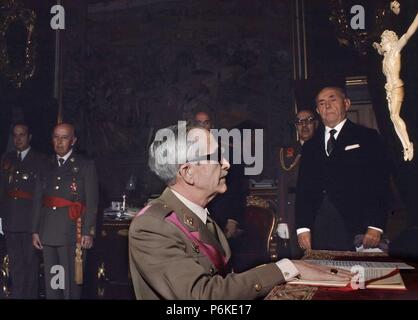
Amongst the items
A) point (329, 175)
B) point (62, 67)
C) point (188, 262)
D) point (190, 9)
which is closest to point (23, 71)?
point (62, 67)

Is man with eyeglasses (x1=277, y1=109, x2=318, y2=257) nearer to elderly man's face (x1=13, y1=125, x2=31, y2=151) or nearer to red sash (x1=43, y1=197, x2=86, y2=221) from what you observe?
red sash (x1=43, y1=197, x2=86, y2=221)

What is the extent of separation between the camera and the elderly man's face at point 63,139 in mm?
5302

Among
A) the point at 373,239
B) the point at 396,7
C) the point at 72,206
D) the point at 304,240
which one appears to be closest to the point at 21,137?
the point at 72,206

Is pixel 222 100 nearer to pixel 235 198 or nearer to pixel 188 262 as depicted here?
pixel 235 198

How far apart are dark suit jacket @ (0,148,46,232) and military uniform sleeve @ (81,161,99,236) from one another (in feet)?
1.45

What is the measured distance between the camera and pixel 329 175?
483cm

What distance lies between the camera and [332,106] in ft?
16.0

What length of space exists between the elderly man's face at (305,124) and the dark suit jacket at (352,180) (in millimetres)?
82

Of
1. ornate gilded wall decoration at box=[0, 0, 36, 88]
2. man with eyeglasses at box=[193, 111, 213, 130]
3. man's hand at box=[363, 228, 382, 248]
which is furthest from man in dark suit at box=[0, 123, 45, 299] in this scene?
man's hand at box=[363, 228, 382, 248]

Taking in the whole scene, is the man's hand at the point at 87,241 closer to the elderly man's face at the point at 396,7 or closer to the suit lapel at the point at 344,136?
the suit lapel at the point at 344,136

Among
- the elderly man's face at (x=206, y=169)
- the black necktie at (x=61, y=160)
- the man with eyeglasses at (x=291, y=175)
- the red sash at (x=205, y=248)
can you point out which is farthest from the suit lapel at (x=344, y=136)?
the red sash at (x=205, y=248)

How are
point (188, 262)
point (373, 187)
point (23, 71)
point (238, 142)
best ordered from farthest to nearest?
1. point (23, 71)
2. point (238, 142)
3. point (373, 187)
4. point (188, 262)

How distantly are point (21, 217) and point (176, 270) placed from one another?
3724 mm

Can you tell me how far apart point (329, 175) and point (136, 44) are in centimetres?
210
